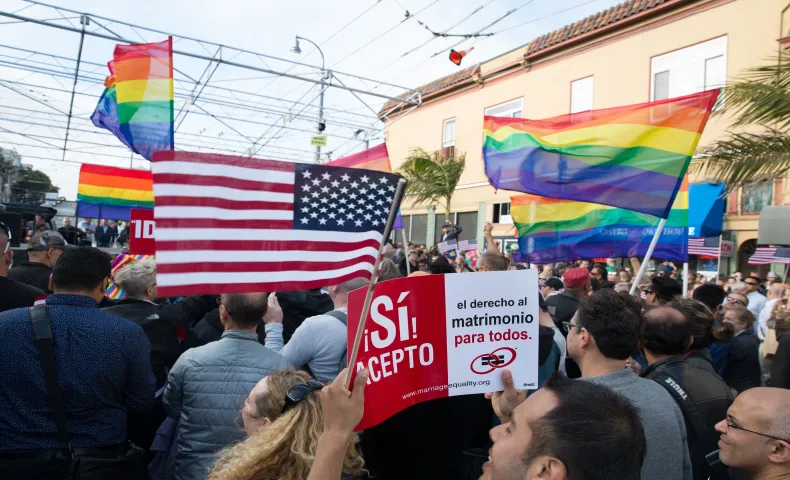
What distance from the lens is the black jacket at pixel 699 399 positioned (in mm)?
2895

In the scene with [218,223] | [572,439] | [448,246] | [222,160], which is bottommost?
[572,439]

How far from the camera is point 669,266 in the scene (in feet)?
38.4

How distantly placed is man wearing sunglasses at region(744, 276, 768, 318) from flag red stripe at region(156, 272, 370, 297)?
7.81 m

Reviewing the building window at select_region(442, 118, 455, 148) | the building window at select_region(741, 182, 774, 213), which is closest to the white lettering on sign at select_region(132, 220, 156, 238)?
the building window at select_region(741, 182, 774, 213)

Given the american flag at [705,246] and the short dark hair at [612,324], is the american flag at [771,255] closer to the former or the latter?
the american flag at [705,246]

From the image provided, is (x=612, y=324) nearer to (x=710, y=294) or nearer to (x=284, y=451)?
(x=284, y=451)

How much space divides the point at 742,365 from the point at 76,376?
16.2ft

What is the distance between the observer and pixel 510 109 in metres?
20.4

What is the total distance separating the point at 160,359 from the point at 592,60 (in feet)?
54.7

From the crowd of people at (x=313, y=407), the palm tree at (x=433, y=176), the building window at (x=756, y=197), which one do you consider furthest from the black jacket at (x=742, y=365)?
the palm tree at (x=433, y=176)

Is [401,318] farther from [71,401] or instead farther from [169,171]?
[71,401]

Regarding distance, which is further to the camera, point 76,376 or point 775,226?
point 775,226

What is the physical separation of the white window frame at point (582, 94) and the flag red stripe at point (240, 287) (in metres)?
16.3

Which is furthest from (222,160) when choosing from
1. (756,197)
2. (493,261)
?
(756,197)
